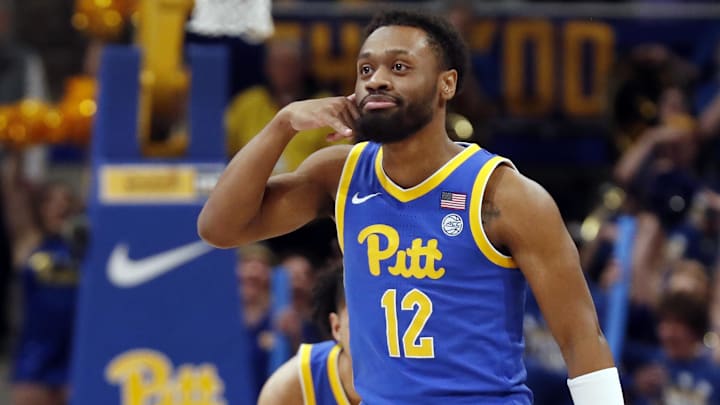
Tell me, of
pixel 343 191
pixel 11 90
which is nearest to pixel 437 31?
pixel 343 191

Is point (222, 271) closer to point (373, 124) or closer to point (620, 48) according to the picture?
point (373, 124)

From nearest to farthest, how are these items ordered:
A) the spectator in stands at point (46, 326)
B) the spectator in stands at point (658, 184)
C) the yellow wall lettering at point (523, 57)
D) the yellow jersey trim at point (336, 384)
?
the yellow jersey trim at point (336, 384) < the spectator in stands at point (658, 184) < the spectator in stands at point (46, 326) < the yellow wall lettering at point (523, 57)

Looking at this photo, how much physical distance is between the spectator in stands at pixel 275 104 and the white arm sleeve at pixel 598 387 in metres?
5.42

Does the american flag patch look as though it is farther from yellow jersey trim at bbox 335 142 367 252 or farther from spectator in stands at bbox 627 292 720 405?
spectator in stands at bbox 627 292 720 405

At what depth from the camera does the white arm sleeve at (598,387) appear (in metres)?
3.23

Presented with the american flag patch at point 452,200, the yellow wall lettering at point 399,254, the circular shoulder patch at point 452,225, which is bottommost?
the yellow wall lettering at point 399,254

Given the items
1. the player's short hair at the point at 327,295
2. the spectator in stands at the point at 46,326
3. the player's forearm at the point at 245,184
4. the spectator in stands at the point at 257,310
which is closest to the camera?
the player's forearm at the point at 245,184

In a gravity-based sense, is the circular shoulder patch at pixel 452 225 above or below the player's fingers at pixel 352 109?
below

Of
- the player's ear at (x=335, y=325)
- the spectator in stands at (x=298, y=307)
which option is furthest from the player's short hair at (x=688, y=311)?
the player's ear at (x=335, y=325)

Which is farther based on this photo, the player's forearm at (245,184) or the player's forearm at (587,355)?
the player's forearm at (245,184)

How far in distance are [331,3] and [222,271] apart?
3588 millimetres

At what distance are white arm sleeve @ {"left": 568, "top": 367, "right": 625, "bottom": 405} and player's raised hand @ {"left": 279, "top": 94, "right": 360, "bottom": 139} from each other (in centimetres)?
87

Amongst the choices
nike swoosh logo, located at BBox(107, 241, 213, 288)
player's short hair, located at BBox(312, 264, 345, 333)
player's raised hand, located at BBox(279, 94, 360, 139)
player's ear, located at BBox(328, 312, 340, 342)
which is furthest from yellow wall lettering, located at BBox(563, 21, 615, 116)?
player's raised hand, located at BBox(279, 94, 360, 139)

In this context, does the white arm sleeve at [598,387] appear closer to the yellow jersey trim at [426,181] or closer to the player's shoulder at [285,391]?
the yellow jersey trim at [426,181]
